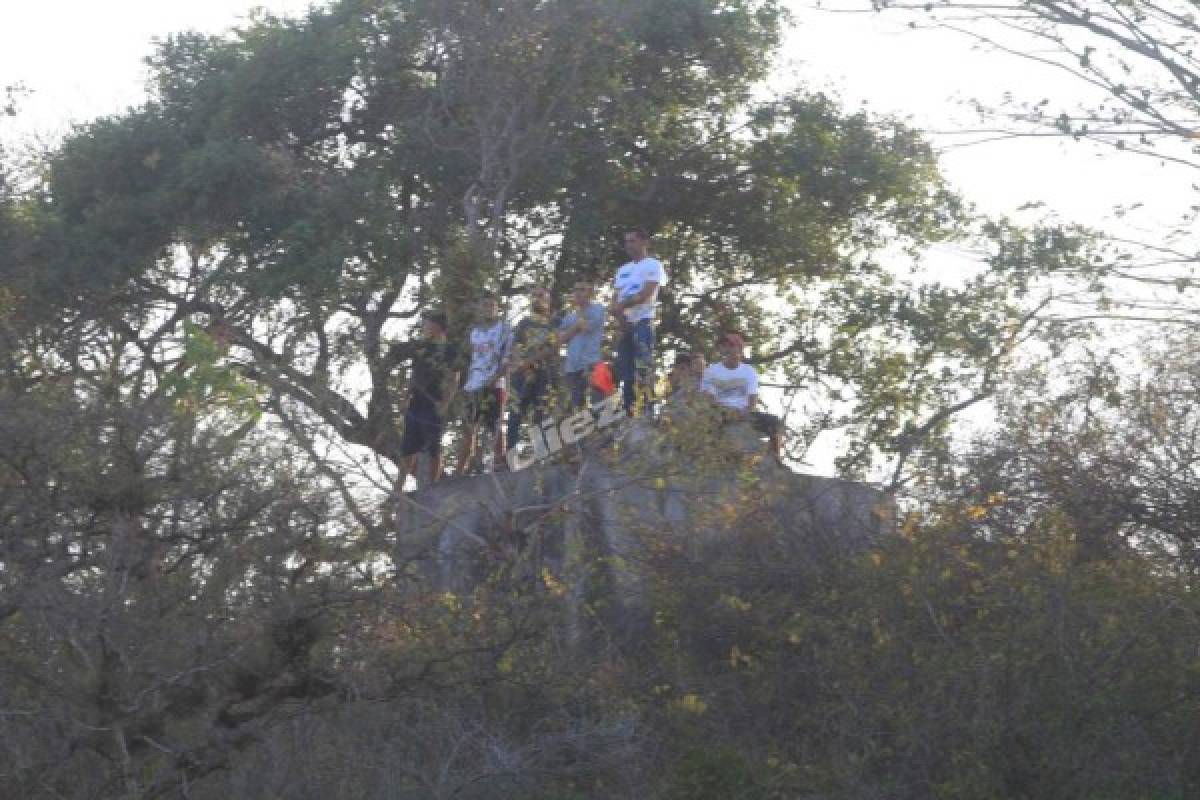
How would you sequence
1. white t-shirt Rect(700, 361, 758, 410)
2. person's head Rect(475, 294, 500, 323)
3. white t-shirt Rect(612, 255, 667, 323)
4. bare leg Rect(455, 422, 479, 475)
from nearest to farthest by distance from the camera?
person's head Rect(475, 294, 500, 323)
white t-shirt Rect(612, 255, 667, 323)
white t-shirt Rect(700, 361, 758, 410)
bare leg Rect(455, 422, 479, 475)

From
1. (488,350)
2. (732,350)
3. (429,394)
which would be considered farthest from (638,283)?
(429,394)

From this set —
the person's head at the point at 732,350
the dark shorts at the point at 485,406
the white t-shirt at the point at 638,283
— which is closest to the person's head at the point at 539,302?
the dark shorts at the point at 485,406

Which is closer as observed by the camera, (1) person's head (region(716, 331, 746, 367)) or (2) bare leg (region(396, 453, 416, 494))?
(2) bare leg (region(396, 453, 416, 494))

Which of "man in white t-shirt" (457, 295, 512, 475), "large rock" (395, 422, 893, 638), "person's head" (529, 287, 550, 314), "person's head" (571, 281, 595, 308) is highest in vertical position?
"person's head" (571, 281, 595, 308)

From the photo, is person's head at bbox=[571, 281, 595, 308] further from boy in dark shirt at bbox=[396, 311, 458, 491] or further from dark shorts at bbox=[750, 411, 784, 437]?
dark shorts at bbox=[750, 411, 784, 437]

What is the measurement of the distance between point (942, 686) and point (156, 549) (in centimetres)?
433

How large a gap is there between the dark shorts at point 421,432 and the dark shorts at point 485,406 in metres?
0.51

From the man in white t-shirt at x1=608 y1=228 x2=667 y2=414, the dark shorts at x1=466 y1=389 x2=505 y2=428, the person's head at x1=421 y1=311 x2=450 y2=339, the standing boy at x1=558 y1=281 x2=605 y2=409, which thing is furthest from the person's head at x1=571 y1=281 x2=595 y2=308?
the person's head at x1=421 y1=311 x2=450 y2=339

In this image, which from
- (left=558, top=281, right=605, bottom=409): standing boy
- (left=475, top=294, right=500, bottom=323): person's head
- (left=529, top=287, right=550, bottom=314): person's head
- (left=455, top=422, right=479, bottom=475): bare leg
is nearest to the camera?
(left=529, top=287, right=550, bottom=314): person's head

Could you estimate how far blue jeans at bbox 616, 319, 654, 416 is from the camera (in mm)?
13258

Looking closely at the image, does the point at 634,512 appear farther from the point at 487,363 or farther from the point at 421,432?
the point at 421,432

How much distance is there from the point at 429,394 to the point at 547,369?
0.96 meters

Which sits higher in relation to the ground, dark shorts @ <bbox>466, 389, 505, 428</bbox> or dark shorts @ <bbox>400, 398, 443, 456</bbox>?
dark shorts @ <bbox>400, 398, 443, 456</bbox>

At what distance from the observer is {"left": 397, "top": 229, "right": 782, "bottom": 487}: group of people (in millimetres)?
12820
